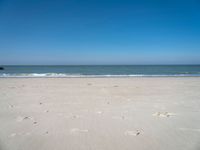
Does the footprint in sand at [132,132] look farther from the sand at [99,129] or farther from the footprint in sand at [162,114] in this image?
the footprint in sand at [162,114]

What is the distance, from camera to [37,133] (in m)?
2.45

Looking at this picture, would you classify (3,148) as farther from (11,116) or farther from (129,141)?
(129,141)

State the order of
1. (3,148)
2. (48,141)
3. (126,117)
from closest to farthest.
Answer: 1. (3,148)
2. (48,141)
3. (126,117)

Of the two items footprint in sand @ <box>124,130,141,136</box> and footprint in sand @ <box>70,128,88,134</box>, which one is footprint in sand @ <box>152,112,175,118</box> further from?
footprint in sand @ <box>70,128,88,134</box>

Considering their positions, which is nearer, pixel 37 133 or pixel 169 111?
pixel 37 133

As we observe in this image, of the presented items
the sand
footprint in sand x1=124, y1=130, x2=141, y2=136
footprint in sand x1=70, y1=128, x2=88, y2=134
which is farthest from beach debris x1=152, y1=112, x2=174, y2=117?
footprint in sand x1=70, y1=128, x2=88, y2=134

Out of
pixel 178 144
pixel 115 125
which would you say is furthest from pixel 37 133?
pixel 178 144

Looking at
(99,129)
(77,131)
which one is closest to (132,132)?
(99,129)

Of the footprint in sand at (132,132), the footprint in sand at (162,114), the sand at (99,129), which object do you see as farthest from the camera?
the footprint in sand at (162,114)

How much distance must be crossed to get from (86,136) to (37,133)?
0.84m

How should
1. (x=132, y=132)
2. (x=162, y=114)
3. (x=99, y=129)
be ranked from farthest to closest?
(x=162, y=114) < (x=99, y=129) < (x=132, y=132)

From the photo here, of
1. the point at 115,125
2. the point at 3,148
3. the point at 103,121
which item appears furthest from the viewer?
the point at 103,121

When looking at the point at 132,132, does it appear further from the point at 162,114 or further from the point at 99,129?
the point at 162,114

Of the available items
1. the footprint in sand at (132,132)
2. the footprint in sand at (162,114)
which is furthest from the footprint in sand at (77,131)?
the footprint in sand at (162,114)
